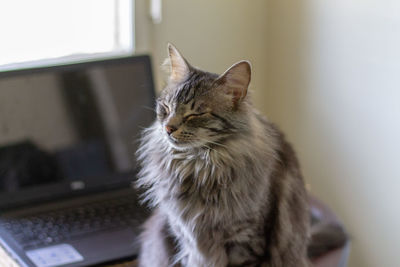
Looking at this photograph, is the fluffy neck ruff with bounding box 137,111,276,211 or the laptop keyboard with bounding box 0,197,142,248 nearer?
the fluffy neck ruff with bounding box 137,111,276,211

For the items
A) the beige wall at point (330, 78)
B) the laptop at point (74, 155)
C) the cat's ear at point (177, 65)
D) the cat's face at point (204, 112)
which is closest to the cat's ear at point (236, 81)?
the cat's face at point (204, 112)

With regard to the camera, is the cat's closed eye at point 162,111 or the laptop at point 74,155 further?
the laptop at point 74,155

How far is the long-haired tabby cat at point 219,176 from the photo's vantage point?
1355 mm

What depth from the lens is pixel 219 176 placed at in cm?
140

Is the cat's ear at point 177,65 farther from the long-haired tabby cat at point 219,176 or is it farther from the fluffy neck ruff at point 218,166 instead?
the fluffy neck ruff at point 218,166

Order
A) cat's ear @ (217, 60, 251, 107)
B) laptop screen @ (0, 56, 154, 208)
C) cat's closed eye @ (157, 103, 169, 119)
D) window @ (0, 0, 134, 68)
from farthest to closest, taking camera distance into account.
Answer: window @ (0, 0, 134, 68)
laptop screen @ (0, 56, 154, 208)
cat's closed eye @ (157, 103, 169, 119)
cat's ear @ (217, 60, 251, 107)

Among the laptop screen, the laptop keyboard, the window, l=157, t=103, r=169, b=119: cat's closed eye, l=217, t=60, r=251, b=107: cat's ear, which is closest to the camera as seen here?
l=217, t=60, r=251, b=107: cat's ear

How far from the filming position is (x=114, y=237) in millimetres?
1611

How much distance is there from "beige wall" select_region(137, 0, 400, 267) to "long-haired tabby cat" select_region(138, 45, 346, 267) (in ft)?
1.84

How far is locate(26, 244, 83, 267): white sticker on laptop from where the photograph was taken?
1475 millimetres

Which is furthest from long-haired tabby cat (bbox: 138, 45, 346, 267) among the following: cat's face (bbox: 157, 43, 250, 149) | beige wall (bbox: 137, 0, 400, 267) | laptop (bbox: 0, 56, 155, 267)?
beige wall (bbox: 137, 0, 400, 267)

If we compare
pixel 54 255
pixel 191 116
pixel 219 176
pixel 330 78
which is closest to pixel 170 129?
pixel 191 116

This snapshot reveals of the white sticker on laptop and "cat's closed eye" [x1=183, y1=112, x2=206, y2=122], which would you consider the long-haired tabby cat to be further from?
the white sticker on laptop

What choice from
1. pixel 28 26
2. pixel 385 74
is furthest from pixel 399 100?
pixel 28 26
